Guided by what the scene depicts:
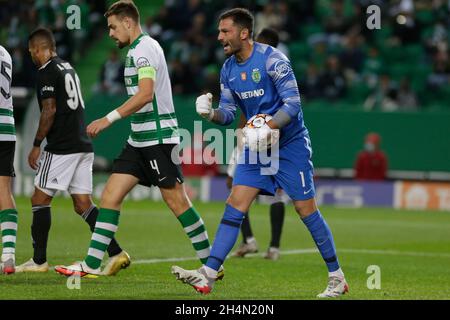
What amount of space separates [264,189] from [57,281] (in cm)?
217

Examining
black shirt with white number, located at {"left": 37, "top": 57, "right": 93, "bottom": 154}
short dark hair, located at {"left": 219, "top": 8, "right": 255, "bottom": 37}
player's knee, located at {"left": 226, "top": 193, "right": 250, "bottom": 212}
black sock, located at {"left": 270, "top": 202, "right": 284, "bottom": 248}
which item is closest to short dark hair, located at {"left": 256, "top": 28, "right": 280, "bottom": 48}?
black sock, located at {"left": 270, "top": 202, "right": 284, "bottom": 248}

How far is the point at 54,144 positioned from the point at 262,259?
320 centimetres

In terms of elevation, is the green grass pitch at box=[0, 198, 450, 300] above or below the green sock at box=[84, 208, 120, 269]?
below

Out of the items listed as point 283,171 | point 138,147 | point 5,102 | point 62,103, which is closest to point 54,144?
point 62,103

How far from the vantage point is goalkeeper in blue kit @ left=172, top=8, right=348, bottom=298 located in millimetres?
8812

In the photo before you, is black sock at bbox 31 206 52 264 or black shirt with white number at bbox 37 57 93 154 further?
black sock at bbox 31 206 52 264

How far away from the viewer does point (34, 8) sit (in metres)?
26.4

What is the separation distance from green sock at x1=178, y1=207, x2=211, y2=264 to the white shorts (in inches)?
53.7

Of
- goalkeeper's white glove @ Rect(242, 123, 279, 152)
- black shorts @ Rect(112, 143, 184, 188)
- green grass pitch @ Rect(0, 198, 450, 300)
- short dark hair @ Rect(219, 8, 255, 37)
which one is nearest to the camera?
goalkeeper's white glove @ Rect(242, 123, 279, 152)

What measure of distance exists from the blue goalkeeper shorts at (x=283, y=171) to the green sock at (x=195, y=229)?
2.78ft

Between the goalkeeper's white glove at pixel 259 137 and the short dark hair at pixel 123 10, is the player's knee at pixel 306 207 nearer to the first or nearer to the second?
the goalkeeper's white glove at pixel 259 137

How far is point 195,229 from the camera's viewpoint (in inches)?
385

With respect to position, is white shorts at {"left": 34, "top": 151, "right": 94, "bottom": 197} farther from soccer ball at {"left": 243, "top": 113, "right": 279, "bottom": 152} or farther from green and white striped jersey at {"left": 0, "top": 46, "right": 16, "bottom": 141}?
soccer ball at {"left": 243, "top": 113, "right": 279, "bottom": 152}
